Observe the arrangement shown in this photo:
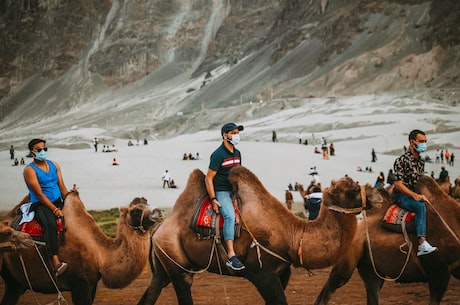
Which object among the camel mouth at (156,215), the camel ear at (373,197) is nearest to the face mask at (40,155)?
the camel mouth at (156,215)

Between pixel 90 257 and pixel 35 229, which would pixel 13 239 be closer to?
pixel 35 229

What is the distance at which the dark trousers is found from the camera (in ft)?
24.9

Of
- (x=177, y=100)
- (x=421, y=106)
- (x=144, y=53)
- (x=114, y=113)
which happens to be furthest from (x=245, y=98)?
(x=144, y=53)

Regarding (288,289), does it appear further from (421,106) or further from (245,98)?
(245,98)

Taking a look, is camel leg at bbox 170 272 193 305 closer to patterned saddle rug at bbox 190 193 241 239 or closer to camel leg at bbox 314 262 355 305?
patterned saddle rug at bbox 190 193 241 239

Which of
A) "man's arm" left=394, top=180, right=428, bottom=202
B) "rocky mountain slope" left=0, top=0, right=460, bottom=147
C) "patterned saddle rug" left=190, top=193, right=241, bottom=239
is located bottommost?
"patterned saddle rug" left=190, top=193, right=241, bottom=239

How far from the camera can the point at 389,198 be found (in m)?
8.95

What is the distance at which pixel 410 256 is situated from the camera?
8.59 meters

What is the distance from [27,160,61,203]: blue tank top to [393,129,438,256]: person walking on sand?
4.17 metres

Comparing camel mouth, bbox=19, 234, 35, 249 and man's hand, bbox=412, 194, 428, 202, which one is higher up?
man's hand, bbox=412, 194, 428, 202

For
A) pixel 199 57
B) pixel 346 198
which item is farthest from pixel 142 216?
pixel 199 57

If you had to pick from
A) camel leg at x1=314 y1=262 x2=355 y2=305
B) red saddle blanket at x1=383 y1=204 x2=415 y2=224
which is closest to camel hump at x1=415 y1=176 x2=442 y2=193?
red saddle blanket at x1=383 y1=204 x2=415 y2=224

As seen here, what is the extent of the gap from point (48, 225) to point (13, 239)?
0.41 m

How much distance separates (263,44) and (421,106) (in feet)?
244
